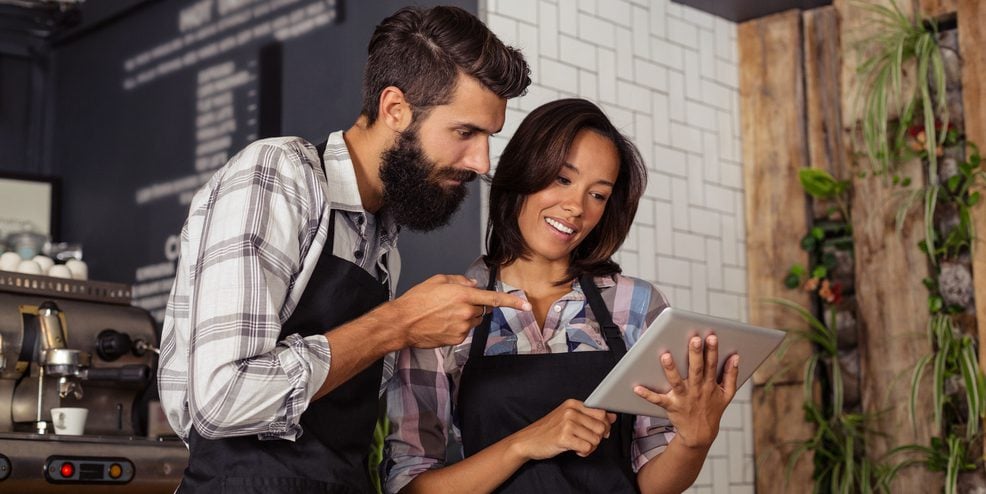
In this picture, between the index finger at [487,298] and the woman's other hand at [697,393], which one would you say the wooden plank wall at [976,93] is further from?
the index finger at [487,298]

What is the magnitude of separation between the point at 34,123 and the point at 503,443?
373 cm

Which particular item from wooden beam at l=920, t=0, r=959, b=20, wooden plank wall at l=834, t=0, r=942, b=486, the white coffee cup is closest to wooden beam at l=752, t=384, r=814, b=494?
wooden plank wall at l=834, t=0, r=942, b=486

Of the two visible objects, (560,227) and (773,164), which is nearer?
(560,227)

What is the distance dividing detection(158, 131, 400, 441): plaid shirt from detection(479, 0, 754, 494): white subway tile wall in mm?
2169

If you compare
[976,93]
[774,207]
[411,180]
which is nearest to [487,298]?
[411,180]

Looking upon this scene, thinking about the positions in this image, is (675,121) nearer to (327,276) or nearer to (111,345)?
(111,345)

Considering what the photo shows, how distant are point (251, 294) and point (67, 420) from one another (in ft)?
5.61

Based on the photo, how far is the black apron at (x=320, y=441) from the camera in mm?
1836

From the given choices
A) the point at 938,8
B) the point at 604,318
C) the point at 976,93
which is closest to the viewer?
the point at 604,318

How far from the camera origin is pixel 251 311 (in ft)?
5.63

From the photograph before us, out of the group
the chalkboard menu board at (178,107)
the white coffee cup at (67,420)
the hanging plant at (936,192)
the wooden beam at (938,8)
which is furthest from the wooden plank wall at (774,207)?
the white coffee cup at (67,420)

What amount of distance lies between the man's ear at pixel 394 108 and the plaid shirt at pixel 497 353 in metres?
0.47

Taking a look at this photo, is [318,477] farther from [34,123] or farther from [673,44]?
[34,123]

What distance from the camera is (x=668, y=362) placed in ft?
6.63
